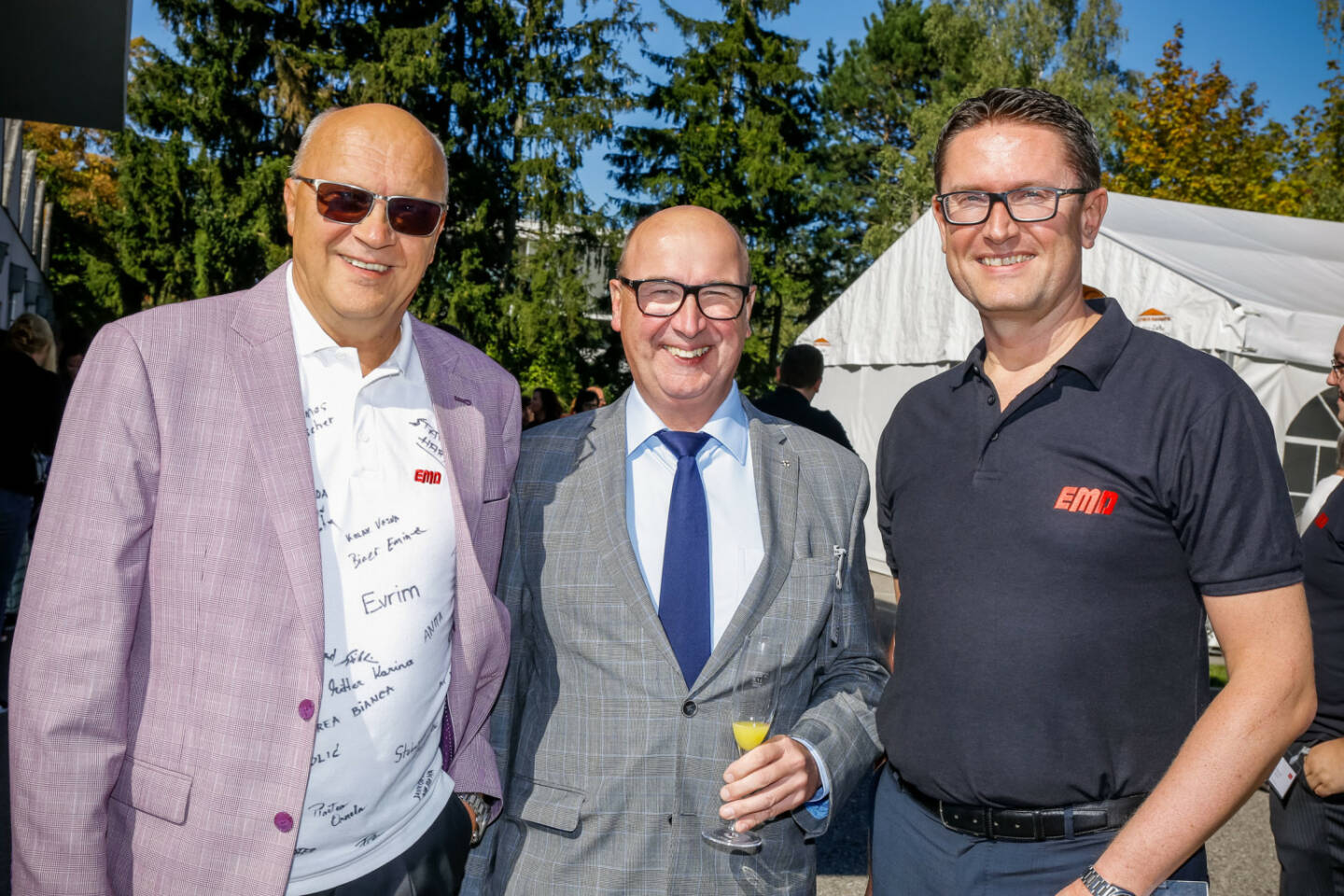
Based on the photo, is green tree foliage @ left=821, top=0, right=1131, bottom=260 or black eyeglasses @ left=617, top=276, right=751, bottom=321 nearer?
black eyeglasses @ left=617, top=276, right=751, bottom=321

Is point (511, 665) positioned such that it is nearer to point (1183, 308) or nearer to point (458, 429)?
point (458, 429)

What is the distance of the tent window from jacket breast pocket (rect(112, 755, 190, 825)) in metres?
9.57

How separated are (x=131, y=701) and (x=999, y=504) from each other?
5.89 ft

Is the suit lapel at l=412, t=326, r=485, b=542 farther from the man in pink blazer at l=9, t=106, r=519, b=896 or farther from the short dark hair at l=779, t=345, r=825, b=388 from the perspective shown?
the short dark hair at l=779, t=345, r=825, b=388

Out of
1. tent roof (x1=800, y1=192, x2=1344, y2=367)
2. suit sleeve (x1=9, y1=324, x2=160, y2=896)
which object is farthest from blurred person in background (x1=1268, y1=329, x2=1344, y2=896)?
tent roof (x1=800, y1=192, x2=1344, y2=367)

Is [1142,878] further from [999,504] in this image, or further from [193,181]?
[193,181]

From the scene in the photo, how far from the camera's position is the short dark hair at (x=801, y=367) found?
311 inches

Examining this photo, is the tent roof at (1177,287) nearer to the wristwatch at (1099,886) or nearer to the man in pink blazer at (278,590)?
the wristwatch at (1099,886)

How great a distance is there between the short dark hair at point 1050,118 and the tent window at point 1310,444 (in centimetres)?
813

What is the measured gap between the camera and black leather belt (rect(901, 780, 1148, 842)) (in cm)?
185

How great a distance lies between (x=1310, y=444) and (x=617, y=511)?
9.08m

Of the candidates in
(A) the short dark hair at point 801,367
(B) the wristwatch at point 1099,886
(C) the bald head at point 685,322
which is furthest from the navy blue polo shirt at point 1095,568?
(A) the short dark hair at point 801,367

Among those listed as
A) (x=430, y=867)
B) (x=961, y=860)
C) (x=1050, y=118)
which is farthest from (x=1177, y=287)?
(x=430, y=867)
